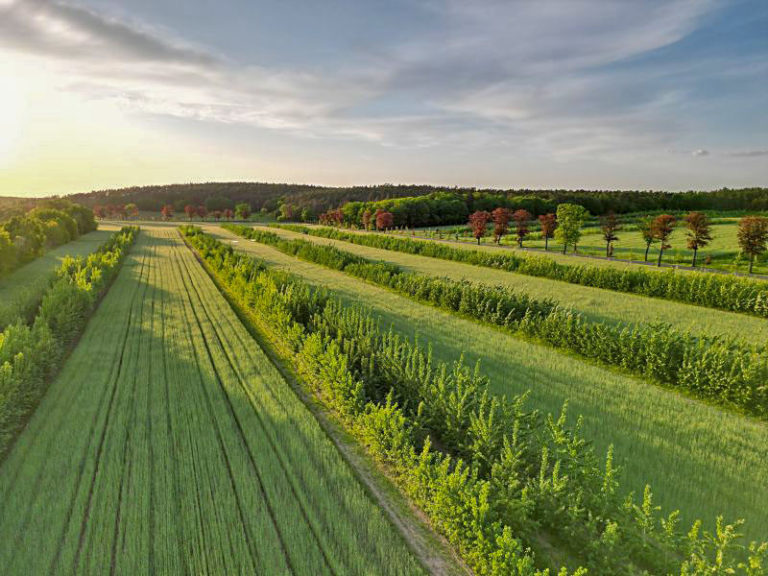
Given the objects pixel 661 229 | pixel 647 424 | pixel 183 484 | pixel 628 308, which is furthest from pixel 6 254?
pixel 661 229

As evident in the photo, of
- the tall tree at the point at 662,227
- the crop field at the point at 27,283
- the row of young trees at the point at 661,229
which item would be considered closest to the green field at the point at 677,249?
the row of young trees at the point at 661,229

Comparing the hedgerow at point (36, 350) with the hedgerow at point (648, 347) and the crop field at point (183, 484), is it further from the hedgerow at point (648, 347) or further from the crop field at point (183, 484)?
the hedgerow at point (648, 347)

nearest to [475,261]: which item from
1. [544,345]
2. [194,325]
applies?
[544,345]

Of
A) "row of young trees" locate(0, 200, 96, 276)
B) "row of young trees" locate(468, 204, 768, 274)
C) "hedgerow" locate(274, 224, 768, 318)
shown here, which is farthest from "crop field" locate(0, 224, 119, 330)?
"row of young trees" locate(468, 204, 768, 274)

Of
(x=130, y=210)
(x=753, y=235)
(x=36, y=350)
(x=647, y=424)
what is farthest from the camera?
(x=130, y=210)

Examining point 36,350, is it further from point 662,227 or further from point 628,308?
point 662,227

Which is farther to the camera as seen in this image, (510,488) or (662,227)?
(662,227)

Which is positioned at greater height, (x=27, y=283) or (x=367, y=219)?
(x=367, y=219)

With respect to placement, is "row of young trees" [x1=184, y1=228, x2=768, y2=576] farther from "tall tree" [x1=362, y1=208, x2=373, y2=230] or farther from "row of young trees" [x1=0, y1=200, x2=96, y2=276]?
"tall tree" [x1=362, y1=208, x2=373, y2=230]
